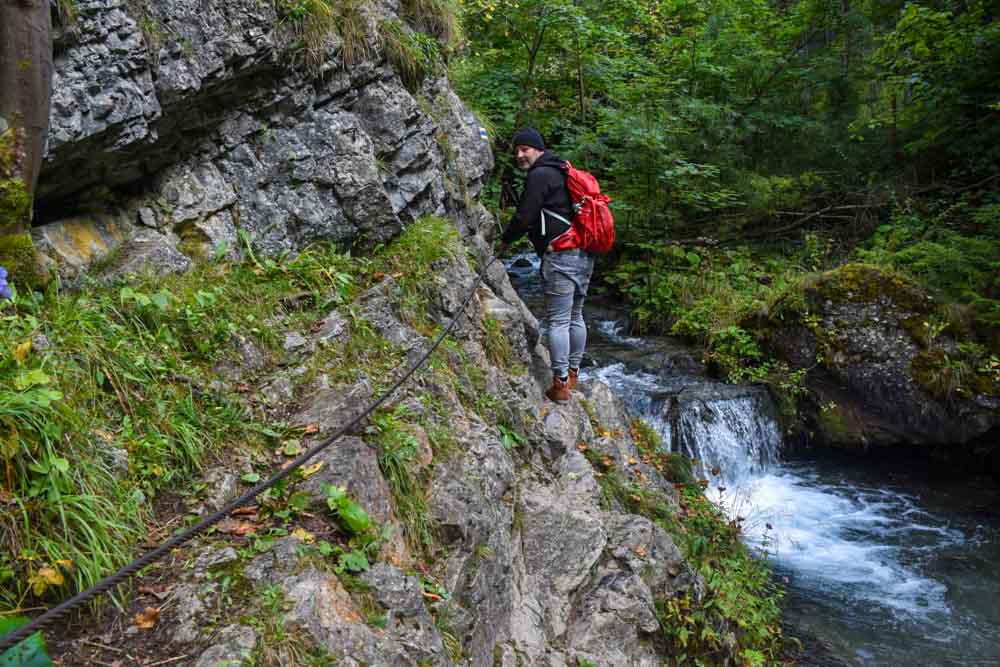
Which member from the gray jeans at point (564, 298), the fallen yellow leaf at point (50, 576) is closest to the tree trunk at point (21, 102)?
the fallen yellow leaf at point (50, 576)

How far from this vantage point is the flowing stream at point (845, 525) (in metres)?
6.76

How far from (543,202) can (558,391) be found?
1933 mm

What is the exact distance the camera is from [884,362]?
10.5 m

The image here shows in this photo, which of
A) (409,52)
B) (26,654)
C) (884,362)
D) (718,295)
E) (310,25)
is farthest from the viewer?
(718,295)

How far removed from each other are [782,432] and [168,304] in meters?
9.02

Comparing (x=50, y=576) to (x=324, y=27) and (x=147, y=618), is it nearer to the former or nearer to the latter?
(x=147, y=618)

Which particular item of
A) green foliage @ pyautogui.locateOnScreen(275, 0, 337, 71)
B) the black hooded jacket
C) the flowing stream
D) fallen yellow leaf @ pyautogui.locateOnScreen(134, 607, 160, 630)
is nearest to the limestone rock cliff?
green foliage @ pyautogui.locateOnScreen(275, 0, 337, 71)

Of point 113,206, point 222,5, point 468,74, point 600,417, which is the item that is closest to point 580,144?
point 468,74

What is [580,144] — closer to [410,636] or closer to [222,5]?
[222,5]

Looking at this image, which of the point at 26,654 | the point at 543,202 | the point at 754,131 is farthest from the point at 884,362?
the point at 26,654

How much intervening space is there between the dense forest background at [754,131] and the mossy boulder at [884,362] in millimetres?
678

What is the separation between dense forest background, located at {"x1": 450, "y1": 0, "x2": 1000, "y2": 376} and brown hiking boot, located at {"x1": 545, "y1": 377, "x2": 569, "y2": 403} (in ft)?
18.7

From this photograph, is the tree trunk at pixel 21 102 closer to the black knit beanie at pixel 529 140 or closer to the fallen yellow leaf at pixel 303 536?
the fallen yellow leaf at pixel 303 536

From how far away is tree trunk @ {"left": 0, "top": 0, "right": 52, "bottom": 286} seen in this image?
9.60 feet
